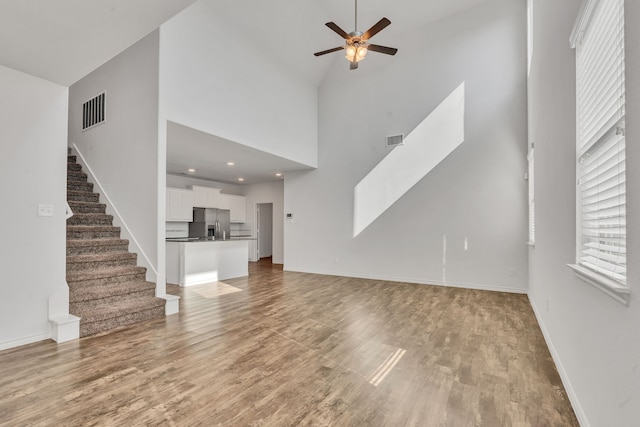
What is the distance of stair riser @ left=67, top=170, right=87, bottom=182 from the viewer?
211 inches

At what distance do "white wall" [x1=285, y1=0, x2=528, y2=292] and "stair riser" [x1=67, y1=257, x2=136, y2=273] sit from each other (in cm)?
413

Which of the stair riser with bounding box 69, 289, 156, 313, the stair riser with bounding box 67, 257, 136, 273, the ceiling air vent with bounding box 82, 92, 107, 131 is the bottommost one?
the stair riser with bounding box 69, 289, 156, 313

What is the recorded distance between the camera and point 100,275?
4070 mm

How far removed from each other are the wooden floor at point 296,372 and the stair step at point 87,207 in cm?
248

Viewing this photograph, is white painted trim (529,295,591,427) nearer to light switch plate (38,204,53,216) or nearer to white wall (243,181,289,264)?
light switch plate (38,204,53,216)

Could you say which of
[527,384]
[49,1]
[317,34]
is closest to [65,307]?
[49,1]

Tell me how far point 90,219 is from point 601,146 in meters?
6.09

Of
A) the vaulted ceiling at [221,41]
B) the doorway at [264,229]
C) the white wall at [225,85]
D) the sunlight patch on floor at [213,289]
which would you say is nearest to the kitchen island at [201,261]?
the sunlight patch on floor at [213,289]

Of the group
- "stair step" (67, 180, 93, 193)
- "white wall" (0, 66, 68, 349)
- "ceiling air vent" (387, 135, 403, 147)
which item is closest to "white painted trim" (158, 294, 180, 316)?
"white wall" (0, 66, 68, 349)

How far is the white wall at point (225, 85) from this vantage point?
4.39m

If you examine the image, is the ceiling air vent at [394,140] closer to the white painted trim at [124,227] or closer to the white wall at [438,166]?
the white wall at [438,166]

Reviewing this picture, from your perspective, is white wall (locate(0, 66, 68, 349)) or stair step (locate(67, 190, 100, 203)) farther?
stair step (locate(67, 190, 100, 203))

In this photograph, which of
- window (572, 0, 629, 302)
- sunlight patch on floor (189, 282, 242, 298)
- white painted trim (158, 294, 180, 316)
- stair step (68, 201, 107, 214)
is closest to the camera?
window (572, 0, 629, 302)

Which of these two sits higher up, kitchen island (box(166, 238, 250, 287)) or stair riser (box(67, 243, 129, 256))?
stair riser (box(67, 243, 129, 256))
